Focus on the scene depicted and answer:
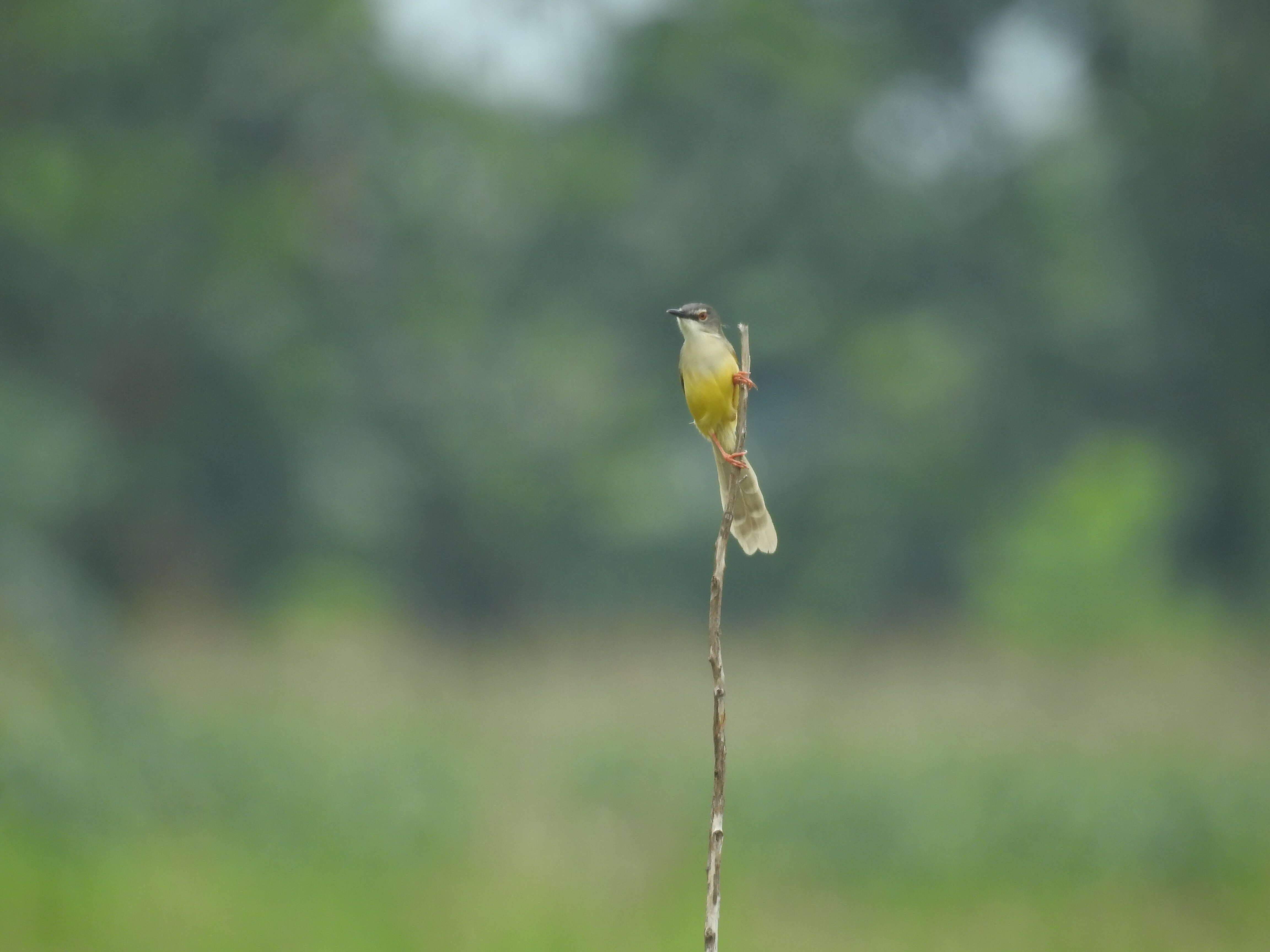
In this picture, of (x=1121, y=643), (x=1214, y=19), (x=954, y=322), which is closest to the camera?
(x=1121, y=643)

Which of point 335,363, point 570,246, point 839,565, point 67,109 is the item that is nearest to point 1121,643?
point 839,565

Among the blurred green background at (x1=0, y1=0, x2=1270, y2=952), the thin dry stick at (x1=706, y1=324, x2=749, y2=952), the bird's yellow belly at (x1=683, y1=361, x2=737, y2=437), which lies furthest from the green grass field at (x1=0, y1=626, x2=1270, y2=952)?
the thin dry stick at (x1=706, y1=324, x2=749, y2=952)

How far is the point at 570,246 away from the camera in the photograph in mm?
18922

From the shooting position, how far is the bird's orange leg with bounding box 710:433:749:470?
1932mm

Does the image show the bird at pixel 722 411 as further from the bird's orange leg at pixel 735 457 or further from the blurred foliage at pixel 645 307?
the blurred foliage at pixel 645 307

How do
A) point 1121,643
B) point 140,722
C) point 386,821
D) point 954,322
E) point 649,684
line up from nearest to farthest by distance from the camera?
point 386,821
point 140,722
point 649,684
point 1121,643
point 954,322

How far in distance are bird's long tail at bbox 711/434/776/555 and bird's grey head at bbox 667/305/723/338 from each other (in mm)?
301

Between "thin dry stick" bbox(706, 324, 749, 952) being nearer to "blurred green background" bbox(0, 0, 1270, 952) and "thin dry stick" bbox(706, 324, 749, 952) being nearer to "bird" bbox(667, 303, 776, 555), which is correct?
"bird" bbox(667, 303, 776, 555)

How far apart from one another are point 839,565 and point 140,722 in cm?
1083

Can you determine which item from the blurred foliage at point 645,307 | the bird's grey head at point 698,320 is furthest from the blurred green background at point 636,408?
the bird's grey head at point 698,320

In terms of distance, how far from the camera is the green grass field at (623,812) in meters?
6.56

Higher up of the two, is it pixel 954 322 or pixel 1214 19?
pixel 1214 19

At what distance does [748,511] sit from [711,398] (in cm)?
23

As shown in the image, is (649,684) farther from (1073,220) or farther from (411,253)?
(1073,220)
